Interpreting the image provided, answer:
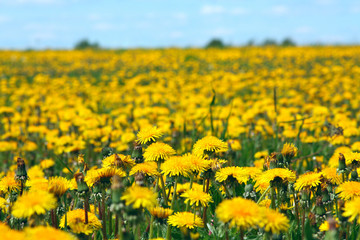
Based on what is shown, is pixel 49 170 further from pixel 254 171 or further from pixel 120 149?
pixel 254 171

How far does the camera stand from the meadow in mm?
1346

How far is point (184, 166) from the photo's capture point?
66.0 inches

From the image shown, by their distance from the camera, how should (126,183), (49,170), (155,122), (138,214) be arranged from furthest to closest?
1. (155,122)
2. (49,170)
3. (126,183)
4. (138,214)

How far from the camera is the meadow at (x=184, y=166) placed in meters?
1.35

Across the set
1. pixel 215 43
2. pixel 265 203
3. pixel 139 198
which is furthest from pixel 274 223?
pixel 215 43

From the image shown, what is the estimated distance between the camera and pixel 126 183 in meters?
1.92

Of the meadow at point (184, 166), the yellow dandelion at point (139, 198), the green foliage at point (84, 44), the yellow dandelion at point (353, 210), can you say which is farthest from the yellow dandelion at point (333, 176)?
the green foliage at point (84, 44)

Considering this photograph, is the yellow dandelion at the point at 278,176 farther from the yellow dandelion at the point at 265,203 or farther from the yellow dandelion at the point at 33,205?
the yellow dandelion at the point at 33,205

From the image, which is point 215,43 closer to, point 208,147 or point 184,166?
point 208,147

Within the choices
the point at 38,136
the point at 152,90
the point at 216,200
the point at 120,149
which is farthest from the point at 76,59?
the point at 216,200

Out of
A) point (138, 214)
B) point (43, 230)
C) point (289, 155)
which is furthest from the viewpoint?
point (289, 155)

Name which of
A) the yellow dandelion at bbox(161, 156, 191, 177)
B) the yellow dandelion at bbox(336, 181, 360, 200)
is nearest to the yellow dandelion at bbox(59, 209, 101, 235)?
the yellow dandelion at bbox(161, 156, 191, 177)

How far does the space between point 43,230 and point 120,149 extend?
262 cm

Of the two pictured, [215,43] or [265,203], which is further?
[215,43]
